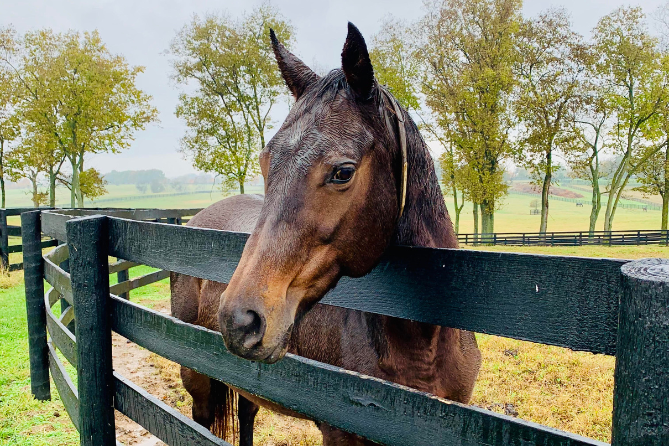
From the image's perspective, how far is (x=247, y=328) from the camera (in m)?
1.24

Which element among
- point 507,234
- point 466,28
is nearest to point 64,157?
point 466,28

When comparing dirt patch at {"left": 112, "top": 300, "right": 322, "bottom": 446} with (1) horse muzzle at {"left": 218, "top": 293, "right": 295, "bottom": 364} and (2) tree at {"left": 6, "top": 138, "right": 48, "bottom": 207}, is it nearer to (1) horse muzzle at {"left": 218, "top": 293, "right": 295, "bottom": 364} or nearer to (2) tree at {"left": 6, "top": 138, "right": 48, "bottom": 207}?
(1) horse muzzle at {"left": 218, "top": 293, "right": 295, "bottom": 364}

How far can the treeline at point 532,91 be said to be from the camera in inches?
829

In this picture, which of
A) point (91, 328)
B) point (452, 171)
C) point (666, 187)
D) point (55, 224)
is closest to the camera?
point (91, 328)

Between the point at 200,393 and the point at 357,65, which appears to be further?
the point at 200,393

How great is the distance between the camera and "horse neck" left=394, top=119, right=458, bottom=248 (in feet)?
6.18

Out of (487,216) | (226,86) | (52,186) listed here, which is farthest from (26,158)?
(487,216)

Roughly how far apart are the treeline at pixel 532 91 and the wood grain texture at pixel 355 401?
67.5ft

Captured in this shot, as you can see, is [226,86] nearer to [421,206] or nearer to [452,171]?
[452,171]

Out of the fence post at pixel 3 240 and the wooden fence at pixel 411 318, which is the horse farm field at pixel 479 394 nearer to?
the wooden fence at pixel 411 318

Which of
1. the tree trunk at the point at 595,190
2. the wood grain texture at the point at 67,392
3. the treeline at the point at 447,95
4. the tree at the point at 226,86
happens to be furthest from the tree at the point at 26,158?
the tree trunk at the point at 595,190

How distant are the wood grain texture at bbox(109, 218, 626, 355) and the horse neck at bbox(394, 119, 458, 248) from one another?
36 cm

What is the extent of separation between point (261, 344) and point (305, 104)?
957 millimetres

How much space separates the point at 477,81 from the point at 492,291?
72.1ft
